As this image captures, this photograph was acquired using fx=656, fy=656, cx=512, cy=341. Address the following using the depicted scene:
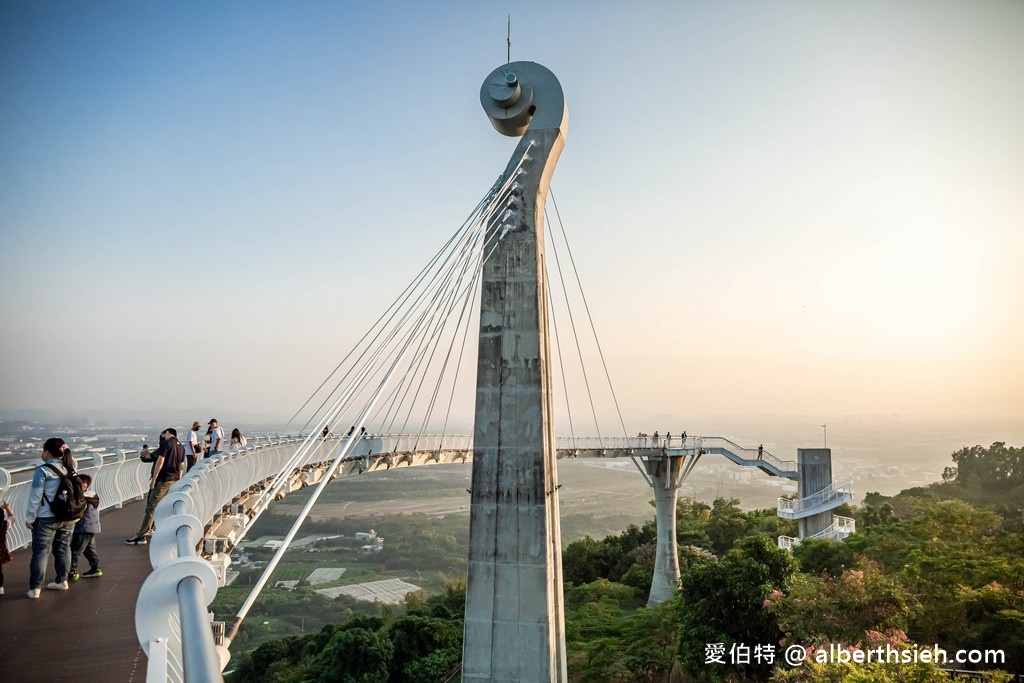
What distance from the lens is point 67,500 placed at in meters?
5.86

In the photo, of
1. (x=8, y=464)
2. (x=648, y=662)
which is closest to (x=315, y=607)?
(x=648, y=662)

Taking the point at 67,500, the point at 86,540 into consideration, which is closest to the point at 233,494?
the point at 86,540

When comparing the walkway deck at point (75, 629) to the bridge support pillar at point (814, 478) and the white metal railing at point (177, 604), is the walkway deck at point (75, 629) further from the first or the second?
the bridge support pillar at point (814, 478)

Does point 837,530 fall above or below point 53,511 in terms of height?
below

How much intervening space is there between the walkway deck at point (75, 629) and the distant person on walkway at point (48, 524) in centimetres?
16

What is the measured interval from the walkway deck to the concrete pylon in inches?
204

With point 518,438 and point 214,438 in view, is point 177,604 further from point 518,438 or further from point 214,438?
point 214,438

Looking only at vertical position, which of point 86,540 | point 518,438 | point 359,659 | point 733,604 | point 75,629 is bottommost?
point 359,659

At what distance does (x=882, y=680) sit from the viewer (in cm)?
1105

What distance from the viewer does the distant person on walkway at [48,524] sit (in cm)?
571

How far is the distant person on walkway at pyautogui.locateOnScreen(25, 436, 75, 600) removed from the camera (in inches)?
225

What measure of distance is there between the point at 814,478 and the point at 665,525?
655 centimetres

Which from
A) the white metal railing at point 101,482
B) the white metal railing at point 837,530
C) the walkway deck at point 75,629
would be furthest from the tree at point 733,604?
the walkway deck at point 75,629

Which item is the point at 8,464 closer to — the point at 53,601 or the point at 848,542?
the point at 53,601
